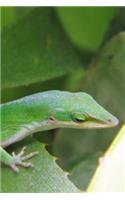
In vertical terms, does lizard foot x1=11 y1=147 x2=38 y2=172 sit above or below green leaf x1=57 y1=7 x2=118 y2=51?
below

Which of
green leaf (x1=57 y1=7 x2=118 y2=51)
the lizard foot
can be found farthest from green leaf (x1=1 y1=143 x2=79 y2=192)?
green leaf (x1=57 y1=7 x2=118 y2=51)

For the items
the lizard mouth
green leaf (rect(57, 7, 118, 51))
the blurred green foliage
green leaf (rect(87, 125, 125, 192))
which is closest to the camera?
green leaf (rect(87, 125, 125, 192))

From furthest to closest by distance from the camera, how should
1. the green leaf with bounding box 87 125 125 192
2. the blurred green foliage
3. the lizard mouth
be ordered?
the blurred green foliage, the lizard mouth, the green leaf with bounding box 87 125 125 192

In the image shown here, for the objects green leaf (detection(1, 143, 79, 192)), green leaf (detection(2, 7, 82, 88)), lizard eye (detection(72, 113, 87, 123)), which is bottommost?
green leaf (detection(1, 143, 79, 192))

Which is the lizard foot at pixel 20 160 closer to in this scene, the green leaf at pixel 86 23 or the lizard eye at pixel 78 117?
the lizard eye at pixel 78 117

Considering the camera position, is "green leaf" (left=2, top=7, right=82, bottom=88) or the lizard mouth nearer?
the lizard mouth

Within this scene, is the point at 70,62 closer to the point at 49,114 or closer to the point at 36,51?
the point at 36,51

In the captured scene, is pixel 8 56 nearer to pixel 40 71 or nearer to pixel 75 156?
pixel 40 71

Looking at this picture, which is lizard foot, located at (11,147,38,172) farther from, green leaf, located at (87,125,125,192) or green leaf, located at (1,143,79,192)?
green leaf, located at (87,125,125,192)
